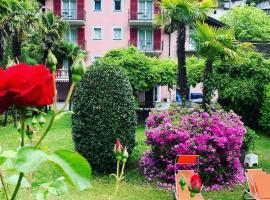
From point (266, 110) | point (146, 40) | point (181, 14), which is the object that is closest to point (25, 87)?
point (181, 14)

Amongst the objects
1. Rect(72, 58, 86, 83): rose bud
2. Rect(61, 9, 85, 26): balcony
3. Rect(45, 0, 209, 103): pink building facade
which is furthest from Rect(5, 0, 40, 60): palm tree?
Rect(72, 58, 86, 83): rose bud

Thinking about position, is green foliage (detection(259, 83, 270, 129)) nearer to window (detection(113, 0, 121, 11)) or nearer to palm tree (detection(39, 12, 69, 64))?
palm tree (detection(39, 12, 69, 64))

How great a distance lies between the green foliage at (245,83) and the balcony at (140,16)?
13.6 meters

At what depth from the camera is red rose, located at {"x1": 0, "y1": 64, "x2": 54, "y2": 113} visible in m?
0.85

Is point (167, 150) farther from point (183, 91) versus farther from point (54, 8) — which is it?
point (54, 8)

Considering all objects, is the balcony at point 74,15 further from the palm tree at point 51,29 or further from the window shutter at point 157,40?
the palm tree at point 51,29

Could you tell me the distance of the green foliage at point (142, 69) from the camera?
18255 millimetres

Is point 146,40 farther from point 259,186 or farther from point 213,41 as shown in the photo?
point 259,186

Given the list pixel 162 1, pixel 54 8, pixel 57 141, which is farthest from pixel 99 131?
pixel 54 8

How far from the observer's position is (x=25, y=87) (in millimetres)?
863

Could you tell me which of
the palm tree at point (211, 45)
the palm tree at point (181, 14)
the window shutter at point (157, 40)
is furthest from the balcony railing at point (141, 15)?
the palm tree at point (211, 45)

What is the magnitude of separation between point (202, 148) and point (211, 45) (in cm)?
293

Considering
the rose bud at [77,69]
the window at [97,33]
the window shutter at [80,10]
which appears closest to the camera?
the rose bud at [77,69]

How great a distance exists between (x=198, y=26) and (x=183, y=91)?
2561mm
